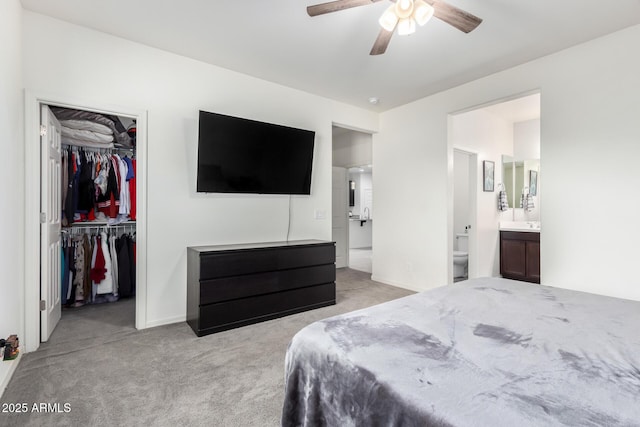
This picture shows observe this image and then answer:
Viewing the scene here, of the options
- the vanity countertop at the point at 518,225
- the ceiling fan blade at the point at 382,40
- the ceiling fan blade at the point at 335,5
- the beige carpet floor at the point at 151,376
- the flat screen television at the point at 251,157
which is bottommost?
the beige carpet floor at the point at 151,376

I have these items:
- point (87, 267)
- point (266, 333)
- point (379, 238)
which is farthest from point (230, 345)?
point (379, 238)

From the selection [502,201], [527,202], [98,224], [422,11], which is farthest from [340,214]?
[422,11]

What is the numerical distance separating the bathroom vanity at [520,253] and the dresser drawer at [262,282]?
303 cm

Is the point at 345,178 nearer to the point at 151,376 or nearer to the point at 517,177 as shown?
the point at 517,177

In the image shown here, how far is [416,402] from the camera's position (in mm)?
Answer: 843

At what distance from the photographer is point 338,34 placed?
2.68 meters

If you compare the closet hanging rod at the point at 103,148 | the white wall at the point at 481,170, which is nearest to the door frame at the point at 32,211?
the closet hanging rod at the point at 103,148

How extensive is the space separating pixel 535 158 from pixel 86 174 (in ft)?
20.9

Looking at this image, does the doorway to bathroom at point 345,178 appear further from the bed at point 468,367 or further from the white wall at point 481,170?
the bed at point 468,367

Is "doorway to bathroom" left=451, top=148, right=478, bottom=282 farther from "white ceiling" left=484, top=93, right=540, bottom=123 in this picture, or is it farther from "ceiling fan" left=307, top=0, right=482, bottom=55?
"ceiling fan" left=307, top=0, right=482, bottom=55

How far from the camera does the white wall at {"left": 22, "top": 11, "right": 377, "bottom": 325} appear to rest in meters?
2.56

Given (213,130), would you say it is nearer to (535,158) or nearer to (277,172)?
(277,172)

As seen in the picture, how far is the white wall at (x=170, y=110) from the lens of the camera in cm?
256

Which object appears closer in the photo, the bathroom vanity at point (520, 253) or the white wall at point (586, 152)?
the white wall at point (586, 152)
